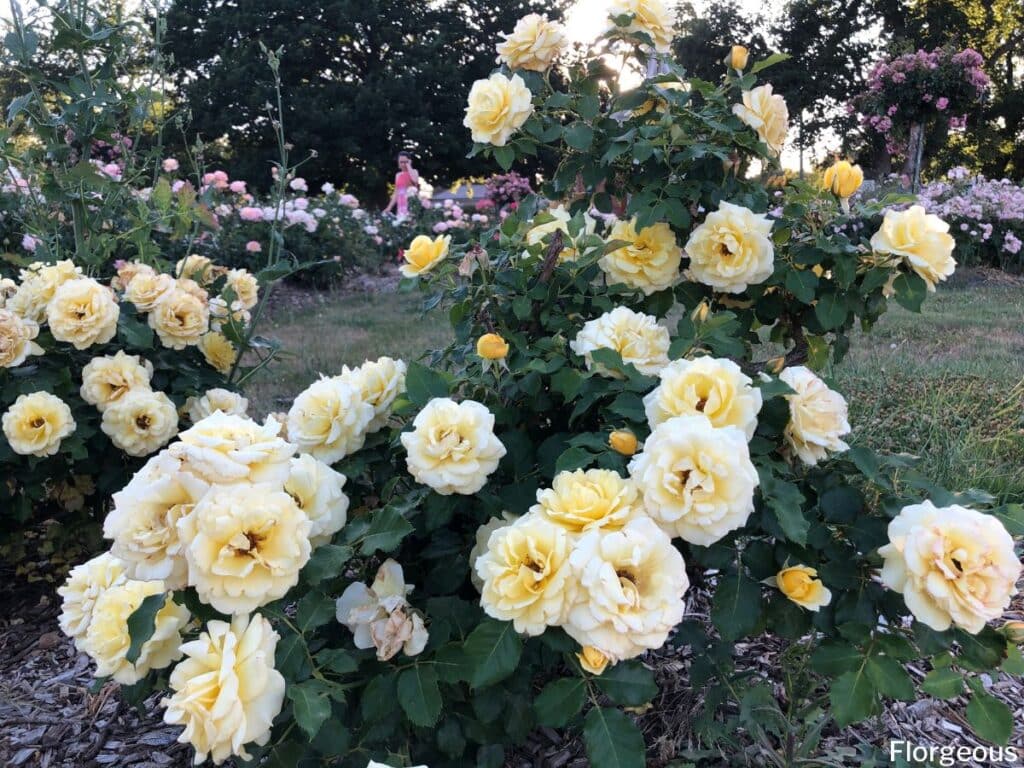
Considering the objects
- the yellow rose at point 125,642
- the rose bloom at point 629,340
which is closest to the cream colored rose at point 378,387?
the rose bloom at point 629,340

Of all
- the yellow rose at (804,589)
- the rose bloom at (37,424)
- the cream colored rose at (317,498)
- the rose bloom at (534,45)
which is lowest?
the rose bloom at (37,424)

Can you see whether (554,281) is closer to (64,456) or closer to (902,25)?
(64,456)

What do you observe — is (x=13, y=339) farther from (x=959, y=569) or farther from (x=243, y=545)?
(x=959, y=569)

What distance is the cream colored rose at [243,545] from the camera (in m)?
0.87

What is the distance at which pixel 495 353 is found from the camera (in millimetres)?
1177

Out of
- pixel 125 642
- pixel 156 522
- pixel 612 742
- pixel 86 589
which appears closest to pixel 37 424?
pixel 86 589

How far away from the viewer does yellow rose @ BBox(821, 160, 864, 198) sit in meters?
1.45

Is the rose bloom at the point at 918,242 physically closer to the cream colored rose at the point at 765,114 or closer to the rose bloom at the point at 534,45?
the cream colored rose at the point at 765,114

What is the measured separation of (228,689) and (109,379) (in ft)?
4.02

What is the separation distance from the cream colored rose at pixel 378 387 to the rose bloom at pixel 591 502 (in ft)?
1.42

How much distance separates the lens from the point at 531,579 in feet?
2.94

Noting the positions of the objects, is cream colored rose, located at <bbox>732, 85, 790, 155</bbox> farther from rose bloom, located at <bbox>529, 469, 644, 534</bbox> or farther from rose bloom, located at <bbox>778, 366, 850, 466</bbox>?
rose bloom, located at <bbox>529, 469, 644, 534</bbox>

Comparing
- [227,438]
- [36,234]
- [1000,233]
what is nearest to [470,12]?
[1000,233]

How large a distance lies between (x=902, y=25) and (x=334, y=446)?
1011 inches
